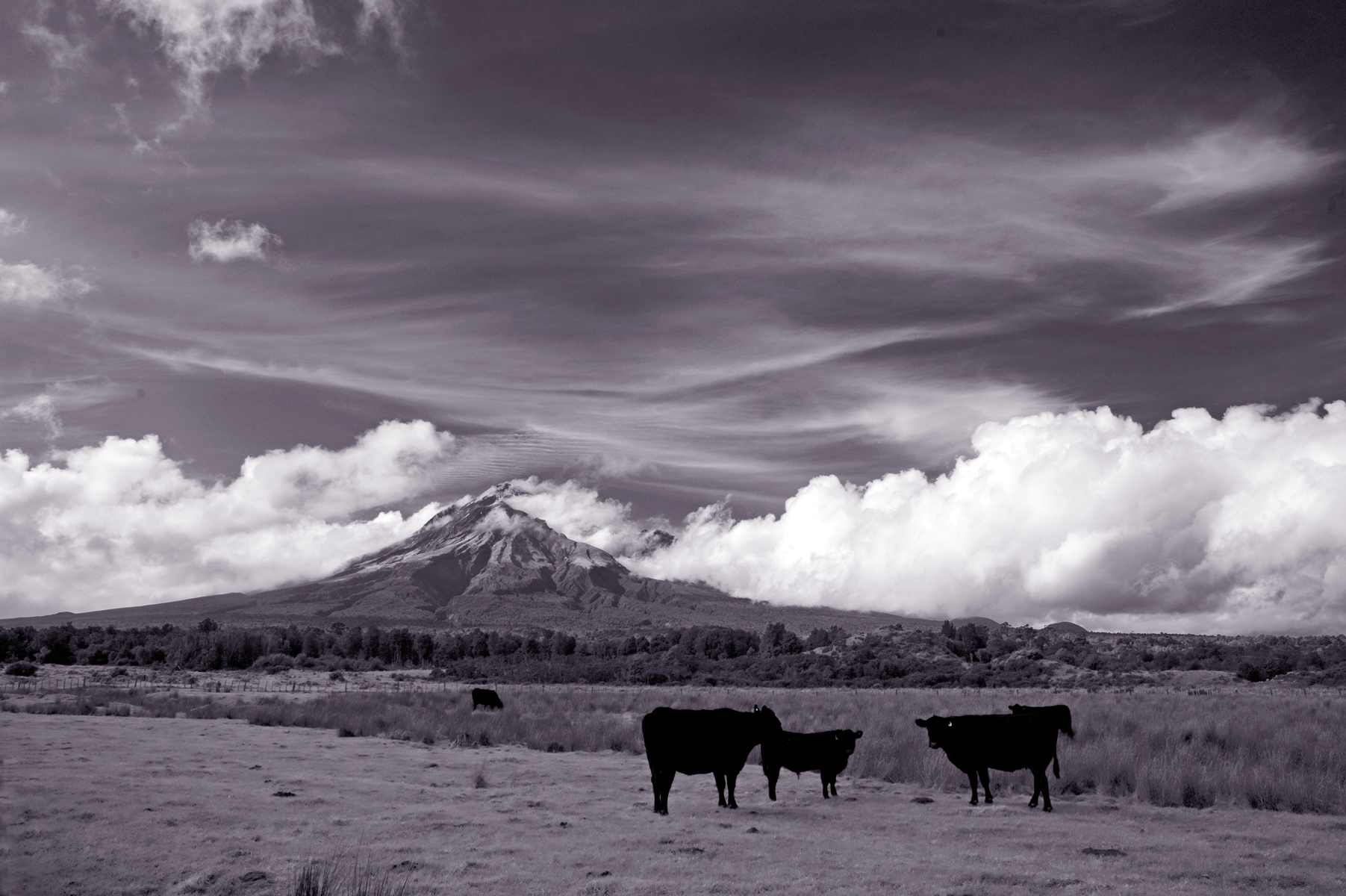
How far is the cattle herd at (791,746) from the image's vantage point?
618 inches

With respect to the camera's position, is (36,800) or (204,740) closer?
(36,800)

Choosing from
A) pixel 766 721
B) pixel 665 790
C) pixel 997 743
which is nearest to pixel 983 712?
pixel 997 743

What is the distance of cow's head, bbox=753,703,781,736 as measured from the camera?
16.9m

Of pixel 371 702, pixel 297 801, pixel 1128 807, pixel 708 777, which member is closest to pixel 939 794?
pixel 1128 807

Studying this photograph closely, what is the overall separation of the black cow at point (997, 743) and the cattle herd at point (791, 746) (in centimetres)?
1

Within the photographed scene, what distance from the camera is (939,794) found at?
59.9 ft

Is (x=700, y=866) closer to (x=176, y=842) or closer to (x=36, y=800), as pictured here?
(x=176, y=842)

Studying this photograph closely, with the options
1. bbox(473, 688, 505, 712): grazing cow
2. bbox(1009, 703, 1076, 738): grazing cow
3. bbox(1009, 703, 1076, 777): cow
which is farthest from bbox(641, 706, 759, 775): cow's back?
bbox(473, 688, 505, 712): grazing cow

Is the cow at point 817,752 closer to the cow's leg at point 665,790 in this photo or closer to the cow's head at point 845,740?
the cow's head at point 845,740

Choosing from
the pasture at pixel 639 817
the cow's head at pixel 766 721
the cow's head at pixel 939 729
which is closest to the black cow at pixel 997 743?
the cow's head at pixel 939 729

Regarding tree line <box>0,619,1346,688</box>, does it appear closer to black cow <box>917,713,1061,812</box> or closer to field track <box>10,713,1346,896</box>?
black cow <box>917,713,1061,812</box>

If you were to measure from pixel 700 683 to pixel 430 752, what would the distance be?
5562 cm

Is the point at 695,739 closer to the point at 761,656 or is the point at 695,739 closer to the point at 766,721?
the point at 766,721

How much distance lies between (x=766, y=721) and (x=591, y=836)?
485 cm
